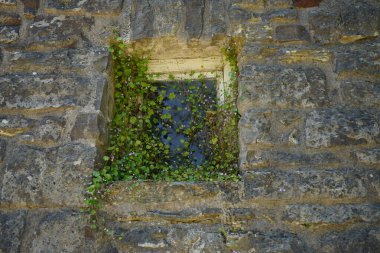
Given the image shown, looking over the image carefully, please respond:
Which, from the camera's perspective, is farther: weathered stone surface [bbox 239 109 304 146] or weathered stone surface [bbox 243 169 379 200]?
weathered stone surface [bbox 239 109 304 146]

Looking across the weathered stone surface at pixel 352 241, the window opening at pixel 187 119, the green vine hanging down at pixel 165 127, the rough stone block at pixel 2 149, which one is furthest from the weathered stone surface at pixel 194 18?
the weathered stone surface at pixel 352 241

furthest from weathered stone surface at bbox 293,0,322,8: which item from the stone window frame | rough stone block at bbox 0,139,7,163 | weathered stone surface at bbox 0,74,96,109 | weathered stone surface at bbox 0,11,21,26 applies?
rough stone block at bbox 0,139,7,163

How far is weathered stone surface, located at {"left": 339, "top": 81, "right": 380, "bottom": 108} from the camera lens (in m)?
2.49

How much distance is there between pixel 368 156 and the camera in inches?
91.6

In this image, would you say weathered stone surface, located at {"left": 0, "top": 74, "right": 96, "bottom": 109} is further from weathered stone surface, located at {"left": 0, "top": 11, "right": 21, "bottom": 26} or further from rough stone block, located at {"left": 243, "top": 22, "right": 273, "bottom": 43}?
rough stone block, located at {"left": 243, "top": 22, "right": 273, "bottom": 43}

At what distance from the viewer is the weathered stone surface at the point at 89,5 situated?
287 centimetres

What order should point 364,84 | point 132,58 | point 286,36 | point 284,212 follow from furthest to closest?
1. point 132,58
2. point 286,36
3. point 364,84
4. point 284,212

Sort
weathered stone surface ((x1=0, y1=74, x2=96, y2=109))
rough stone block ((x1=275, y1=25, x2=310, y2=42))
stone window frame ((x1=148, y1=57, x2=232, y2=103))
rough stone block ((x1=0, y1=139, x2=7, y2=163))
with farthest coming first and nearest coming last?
stone window frame ((x1=148, y1=57, x2=232, y2=103)) → rough stone block ((x1=275, y1=25, x2=310, y2=42)) → weathered stone surface ((x1=0, y1=74, x2=96, y2=109)) → rough stone block ((x1=0, y1=139, x2=7, y2=163))

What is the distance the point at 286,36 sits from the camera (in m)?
2.71

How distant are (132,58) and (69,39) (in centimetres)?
46

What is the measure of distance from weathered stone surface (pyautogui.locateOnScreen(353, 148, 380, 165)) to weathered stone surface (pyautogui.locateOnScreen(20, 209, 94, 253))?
64.5 inches

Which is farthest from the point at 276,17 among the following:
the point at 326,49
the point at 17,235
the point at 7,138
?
the point at 17,235

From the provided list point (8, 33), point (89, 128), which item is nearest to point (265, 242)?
point (89, 128)

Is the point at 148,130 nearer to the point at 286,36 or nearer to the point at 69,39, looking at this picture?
the point at 69,39
